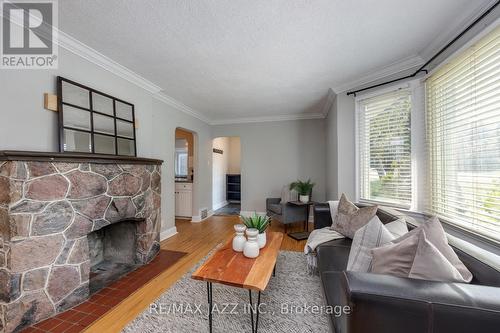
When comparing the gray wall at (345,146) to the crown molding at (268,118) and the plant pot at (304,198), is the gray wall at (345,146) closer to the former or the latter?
the plant pot at (304,198)

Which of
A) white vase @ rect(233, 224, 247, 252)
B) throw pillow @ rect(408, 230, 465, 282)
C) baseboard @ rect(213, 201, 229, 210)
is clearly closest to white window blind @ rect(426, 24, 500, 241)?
throw pillow @ rect(408, 230, 465, 282)

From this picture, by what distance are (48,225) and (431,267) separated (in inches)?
101

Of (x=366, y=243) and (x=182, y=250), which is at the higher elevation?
(x=366, y=243)

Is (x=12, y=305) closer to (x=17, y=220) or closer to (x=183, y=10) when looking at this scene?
(x=17, y=220)

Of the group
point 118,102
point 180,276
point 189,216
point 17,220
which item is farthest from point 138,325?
point 189,216

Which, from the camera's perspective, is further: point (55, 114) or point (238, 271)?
point (55, 114)

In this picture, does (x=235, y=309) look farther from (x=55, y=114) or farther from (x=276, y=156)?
(x=276, y=156)

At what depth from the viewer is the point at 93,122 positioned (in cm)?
221

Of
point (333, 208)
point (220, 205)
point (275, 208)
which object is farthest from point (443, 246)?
point (220, 205)

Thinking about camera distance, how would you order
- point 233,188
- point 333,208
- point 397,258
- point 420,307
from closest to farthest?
1. point 420,307
2. point 397,258
3. point 333,208
4. point 233,188

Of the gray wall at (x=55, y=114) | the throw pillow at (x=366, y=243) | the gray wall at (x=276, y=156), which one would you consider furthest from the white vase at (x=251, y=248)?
the gray wall at (x=276, y=156)

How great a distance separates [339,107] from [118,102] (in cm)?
303

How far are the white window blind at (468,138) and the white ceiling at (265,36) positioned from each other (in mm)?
361

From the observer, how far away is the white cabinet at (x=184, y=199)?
15.9ft
